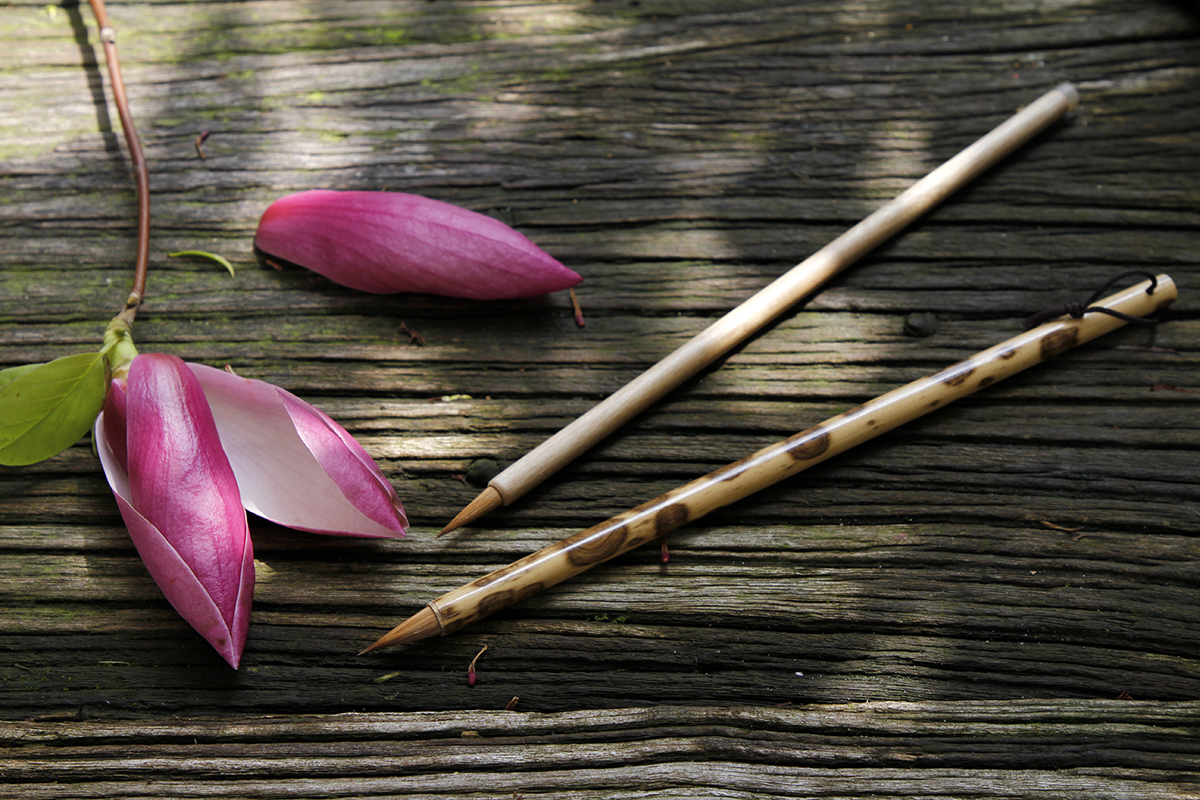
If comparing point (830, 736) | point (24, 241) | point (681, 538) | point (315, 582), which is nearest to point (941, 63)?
point (681, 538)

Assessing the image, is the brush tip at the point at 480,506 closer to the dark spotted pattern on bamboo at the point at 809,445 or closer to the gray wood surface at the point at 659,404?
the gray wood surface at the point at 659,404

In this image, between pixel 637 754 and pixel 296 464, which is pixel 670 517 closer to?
pixel 637 754

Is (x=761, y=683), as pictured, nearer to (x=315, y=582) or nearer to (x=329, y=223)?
(x=315, y=582)

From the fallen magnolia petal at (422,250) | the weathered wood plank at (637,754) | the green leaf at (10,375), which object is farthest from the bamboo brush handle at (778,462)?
the green leaf at (10,375)

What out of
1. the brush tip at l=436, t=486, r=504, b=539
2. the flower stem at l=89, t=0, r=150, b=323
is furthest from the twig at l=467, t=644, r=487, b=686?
the flower stem at l=89, t=0, r=150, b=323

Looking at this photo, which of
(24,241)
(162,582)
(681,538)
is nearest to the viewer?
(162,582)

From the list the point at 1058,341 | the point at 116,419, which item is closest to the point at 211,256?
the point at 116,419
